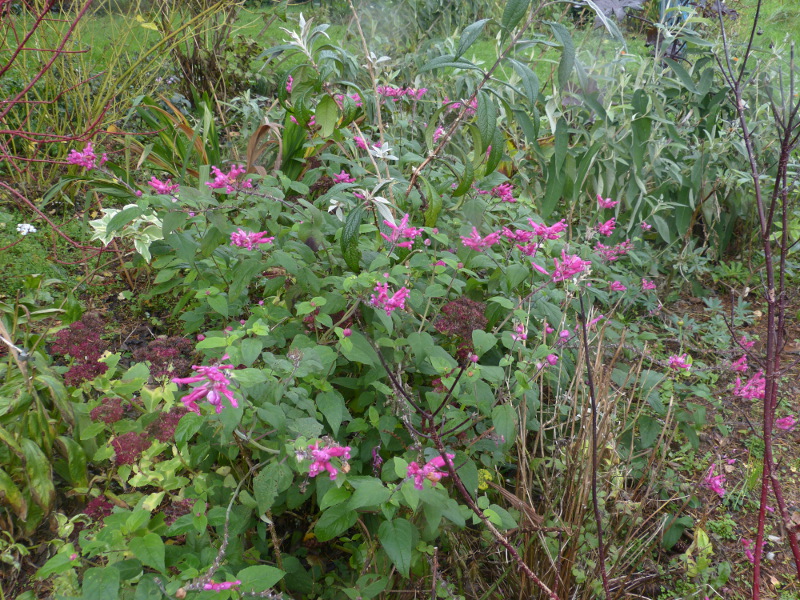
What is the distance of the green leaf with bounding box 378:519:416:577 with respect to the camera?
1.17 metres

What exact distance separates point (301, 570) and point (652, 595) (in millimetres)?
964

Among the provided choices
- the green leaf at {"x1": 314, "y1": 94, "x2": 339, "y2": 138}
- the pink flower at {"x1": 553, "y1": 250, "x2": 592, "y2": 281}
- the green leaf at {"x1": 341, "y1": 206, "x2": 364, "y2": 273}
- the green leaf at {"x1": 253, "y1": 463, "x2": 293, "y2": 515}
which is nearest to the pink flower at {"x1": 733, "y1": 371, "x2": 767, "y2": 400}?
the pink flower at {"x1": 553, "y1": 250, "x2": 592, "y2": 281}

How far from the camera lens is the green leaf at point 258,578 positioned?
1.08 meters

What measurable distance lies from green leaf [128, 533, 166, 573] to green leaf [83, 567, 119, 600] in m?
0.06

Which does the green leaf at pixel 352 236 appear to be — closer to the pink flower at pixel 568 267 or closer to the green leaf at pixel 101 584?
the pink flower at pixel 568 267

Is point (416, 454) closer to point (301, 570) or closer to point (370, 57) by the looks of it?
point (301, 570)

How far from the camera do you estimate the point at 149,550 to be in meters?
1.08

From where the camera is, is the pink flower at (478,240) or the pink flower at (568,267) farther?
the pink flower at (478,240)

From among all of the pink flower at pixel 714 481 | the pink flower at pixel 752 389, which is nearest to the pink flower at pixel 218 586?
the pink flower at pixel 714 481

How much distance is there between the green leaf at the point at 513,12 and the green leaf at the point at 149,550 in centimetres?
131

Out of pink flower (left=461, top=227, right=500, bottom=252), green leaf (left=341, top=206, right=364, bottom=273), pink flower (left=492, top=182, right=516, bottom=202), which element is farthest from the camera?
pink flower (left=492, top=182, right=516, bottom=202)

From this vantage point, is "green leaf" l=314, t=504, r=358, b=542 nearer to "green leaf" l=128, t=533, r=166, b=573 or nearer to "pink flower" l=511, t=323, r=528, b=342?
"green leaf" l=128, t=533, r=166, b=573

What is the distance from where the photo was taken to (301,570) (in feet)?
4.72

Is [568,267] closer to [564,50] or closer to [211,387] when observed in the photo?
[564,50]
